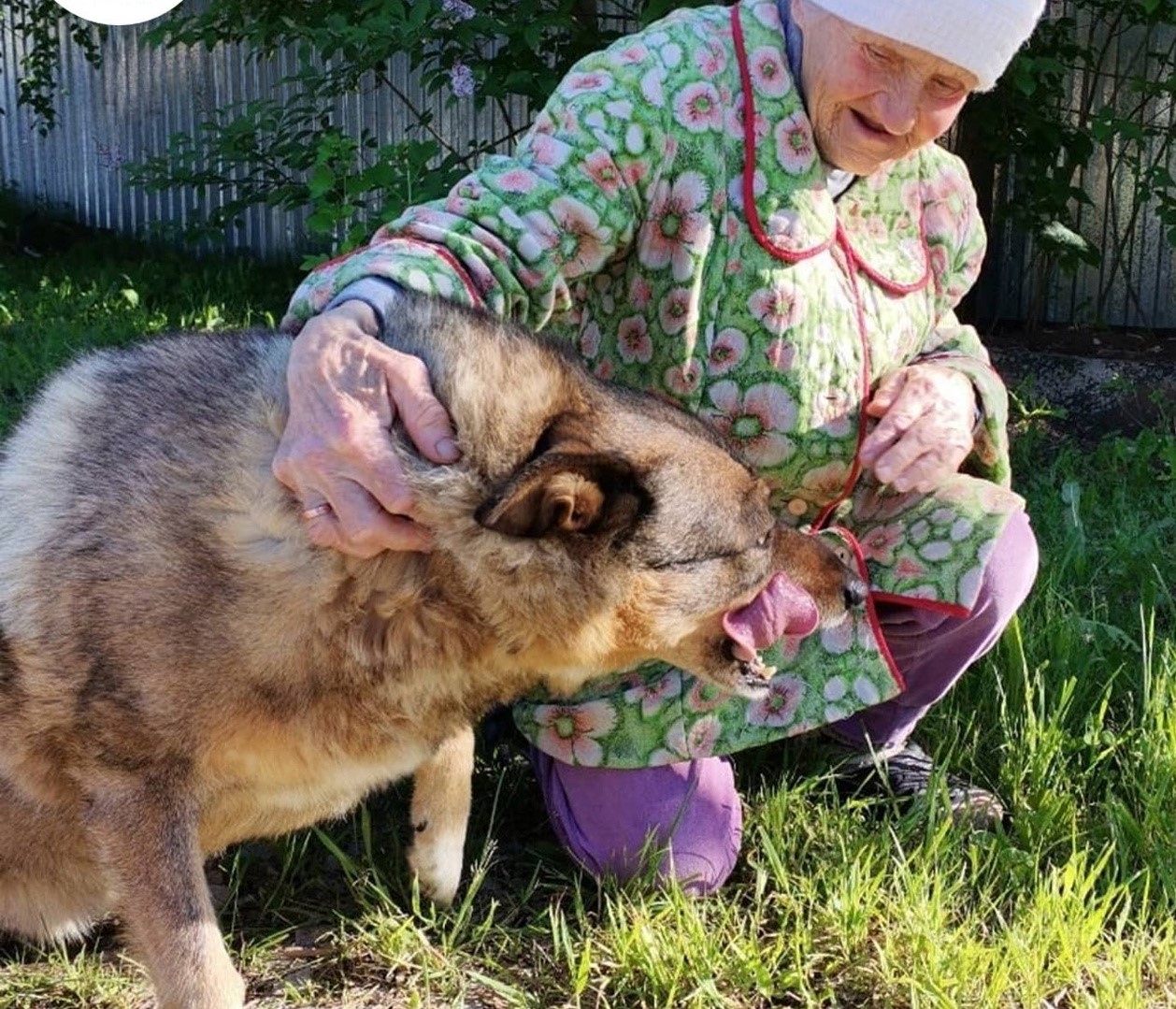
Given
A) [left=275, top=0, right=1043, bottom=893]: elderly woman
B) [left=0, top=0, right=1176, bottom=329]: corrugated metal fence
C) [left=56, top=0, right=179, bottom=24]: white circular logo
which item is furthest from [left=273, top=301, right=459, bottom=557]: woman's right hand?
[left=0, top=0, right=1176, bottom=329]: corrugated metal fence

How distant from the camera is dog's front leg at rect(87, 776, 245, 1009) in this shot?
2004mm

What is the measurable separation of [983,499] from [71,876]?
6.01ft

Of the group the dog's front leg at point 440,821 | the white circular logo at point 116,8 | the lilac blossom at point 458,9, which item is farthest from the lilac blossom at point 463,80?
the dog's front leg at point 440,821

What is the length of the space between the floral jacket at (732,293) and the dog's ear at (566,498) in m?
0.48

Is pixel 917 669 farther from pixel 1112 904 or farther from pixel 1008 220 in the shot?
pixel 1008 220

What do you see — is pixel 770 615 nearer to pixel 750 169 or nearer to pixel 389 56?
pixel 750 169

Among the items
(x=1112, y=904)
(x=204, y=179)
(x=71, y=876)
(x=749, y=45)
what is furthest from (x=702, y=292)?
(x=204, y=179)

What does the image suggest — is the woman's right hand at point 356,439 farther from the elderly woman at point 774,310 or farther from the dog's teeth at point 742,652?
the dog's teeth at point 742,652

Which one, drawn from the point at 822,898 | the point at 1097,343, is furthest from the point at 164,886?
the point at 1097,343

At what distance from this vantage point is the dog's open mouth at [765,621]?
7.43 ft

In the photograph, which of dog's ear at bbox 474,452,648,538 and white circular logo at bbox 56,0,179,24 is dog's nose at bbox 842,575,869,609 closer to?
dog's ear at bbox 474,452,648,538

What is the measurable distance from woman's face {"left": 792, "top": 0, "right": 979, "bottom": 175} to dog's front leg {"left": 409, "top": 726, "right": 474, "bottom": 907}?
1319 mm

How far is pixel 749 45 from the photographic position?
99.7 inches

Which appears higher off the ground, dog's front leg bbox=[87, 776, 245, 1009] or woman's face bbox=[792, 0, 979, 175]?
woman's face bbox=[792, 0, 979, 175]
